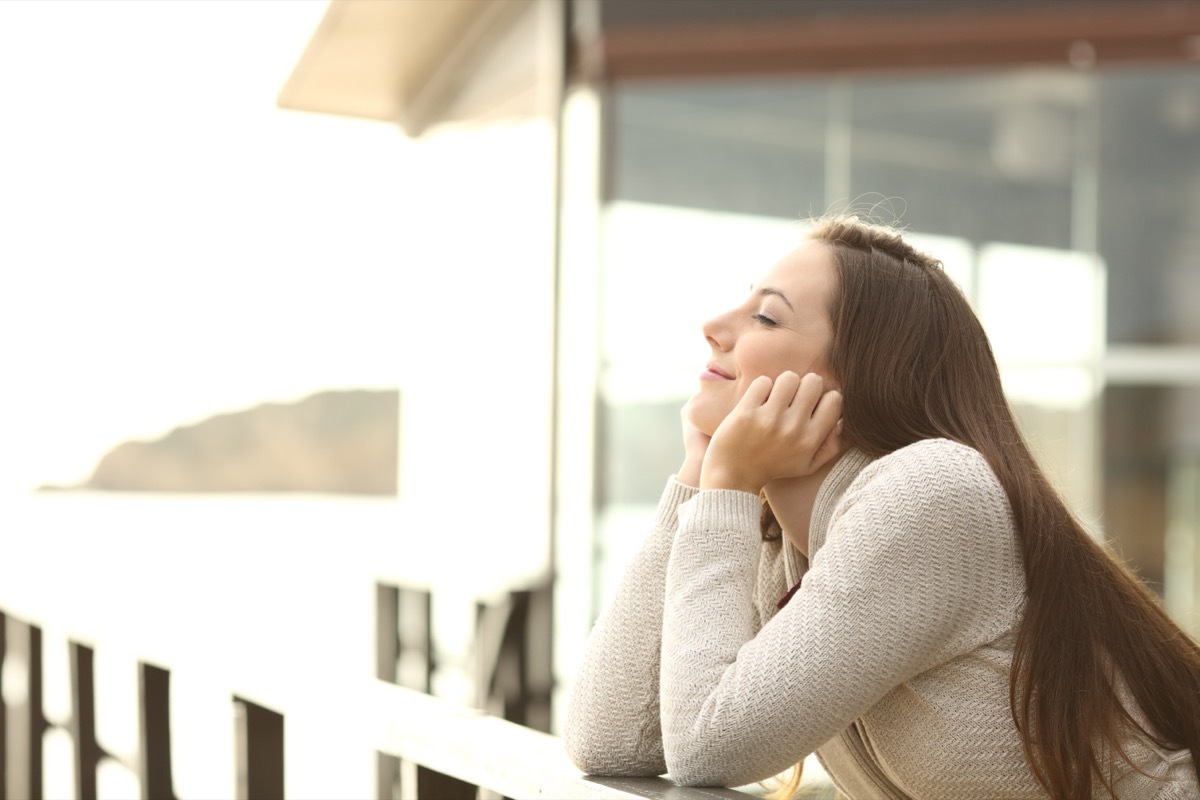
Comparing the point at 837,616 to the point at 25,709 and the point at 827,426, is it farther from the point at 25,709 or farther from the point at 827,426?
the point at 25,709

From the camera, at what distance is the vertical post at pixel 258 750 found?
1.61 meters

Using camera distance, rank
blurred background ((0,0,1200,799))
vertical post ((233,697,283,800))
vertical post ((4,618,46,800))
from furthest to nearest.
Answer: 1. blurred background ((0,0,1200,799))
2. vertical post ((4,618,46,800))
3. vertical post ((233,697,283,800))

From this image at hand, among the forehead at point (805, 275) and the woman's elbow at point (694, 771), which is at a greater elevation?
the forehead at point (805, 275)

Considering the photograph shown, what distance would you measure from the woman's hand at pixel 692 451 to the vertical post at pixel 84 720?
144cm

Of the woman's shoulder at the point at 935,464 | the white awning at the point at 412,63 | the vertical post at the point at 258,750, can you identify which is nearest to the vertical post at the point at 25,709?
the vertical post at the point at 258,750

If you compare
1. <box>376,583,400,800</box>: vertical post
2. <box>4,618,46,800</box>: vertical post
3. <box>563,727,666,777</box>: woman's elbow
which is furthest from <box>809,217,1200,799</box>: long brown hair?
<box>376,583,400,800</box>: vertical post

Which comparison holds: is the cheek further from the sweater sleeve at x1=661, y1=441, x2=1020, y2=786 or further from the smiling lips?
the sweater sleeve at x1=661, y1=441, x2=1020, y2=786

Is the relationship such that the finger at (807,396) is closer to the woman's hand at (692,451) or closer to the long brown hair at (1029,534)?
the long brown hair at (1029,534)

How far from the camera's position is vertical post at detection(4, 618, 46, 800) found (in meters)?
2.84

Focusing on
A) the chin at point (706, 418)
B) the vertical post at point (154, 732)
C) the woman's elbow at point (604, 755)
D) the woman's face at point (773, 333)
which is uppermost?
the woman's face at point (773, 333)

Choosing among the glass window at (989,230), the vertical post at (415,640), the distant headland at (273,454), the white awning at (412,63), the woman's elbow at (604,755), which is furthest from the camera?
the distant headland at (273,454)

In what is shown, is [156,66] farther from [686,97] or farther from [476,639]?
[476,639]

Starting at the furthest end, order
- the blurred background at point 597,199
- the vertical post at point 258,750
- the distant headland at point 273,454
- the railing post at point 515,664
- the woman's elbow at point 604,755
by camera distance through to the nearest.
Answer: the distant headland at point 273,454 < the blurred background at point 597,199 < the railing post at point 515,664 < the vertical post at point 258,750 < the woman's elbow at point 604,755

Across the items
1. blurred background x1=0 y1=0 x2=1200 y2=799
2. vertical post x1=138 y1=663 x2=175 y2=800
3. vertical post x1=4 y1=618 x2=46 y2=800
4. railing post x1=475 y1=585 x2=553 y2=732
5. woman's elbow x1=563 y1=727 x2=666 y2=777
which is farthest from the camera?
blurred background x1=0 y1=0 x2=1200 y2=799
